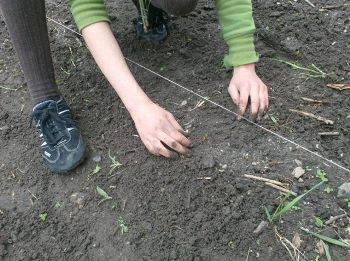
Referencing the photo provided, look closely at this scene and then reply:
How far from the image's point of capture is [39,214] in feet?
4.62

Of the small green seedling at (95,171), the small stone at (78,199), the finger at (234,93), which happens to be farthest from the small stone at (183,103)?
the small stone at (78,199)

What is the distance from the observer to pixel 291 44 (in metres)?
1.78

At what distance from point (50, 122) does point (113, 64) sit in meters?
0.34

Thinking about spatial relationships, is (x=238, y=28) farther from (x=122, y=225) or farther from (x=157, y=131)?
(x=122, y=225)

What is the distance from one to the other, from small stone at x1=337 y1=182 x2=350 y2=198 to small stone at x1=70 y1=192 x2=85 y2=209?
82 centimetres

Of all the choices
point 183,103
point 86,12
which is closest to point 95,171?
point 183,103

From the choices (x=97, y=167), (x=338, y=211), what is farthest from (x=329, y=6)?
(x=97, y=167)

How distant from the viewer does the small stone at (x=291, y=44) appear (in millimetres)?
1751

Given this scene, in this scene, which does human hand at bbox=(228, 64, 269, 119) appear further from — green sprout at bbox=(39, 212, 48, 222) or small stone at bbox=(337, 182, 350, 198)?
green sprout at bbox=(39, 212, 48, 222)

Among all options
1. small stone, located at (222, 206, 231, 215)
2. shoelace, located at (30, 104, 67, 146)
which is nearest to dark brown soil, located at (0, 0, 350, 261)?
small stone, located at (222, 206, 231, 215)

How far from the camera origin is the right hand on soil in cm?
131

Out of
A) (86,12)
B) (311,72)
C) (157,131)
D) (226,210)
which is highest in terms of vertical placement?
(86,12)

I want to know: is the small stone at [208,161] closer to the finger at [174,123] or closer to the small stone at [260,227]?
the finger at [174,123]

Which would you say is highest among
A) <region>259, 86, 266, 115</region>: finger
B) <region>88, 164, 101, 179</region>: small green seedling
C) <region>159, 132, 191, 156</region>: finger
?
<region>159, 132, 191, 156</region>: finger
